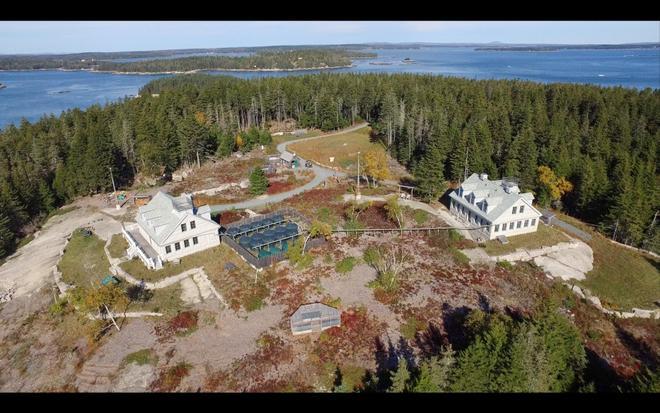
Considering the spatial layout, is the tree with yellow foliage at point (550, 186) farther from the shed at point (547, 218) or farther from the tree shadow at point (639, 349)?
the tree shadow at point (639, 349)

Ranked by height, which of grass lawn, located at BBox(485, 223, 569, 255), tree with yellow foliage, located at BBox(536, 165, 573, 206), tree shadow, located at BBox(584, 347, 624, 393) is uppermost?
tree with yellow foliage, located at BBox(536, 165, 573, 206)


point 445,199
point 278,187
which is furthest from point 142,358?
point 445,199

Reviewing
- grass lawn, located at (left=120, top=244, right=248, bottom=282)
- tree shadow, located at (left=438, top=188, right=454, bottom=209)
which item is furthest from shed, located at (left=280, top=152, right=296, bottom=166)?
grass lawn, located at (left=120, top=244, right=248, bottom=282)

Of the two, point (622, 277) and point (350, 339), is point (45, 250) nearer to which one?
point (350, 339)

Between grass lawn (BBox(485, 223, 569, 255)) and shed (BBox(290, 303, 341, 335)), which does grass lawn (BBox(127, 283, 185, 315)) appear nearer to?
shed (BBox(290, 303, 341, 335))

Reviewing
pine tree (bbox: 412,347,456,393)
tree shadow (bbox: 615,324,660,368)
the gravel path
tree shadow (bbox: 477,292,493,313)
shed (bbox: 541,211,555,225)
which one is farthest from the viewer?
the gravel path

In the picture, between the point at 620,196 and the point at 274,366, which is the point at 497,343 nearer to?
the point at 274,366
